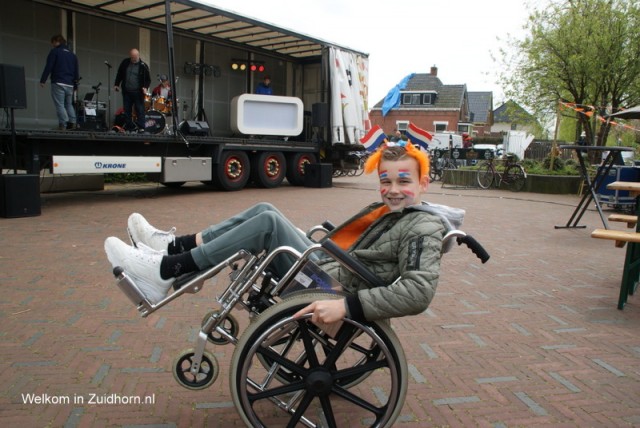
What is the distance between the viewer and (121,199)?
10586mm

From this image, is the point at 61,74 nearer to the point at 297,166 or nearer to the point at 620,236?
the point at 297,166

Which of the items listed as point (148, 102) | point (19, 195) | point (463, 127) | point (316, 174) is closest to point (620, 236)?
point (19, 195)

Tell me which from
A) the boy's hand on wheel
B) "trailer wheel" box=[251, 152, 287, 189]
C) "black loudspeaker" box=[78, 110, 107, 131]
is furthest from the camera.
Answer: "trailer wheel" box=[251, 152, 287, 189]

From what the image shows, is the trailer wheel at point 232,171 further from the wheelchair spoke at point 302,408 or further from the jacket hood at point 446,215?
the wheelchair spoke at point 302,408

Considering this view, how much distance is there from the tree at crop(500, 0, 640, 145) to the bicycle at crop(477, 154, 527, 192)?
124 inches

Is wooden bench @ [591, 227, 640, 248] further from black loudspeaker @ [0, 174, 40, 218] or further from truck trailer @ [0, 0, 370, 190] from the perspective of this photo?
truck trailer @ [0, 0, 370, 190]

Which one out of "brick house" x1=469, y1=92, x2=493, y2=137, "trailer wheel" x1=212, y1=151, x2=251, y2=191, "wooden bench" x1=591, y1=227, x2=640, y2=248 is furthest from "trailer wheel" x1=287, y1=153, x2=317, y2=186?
"brick house" x1=469, y1=92, x2=493, y2=137

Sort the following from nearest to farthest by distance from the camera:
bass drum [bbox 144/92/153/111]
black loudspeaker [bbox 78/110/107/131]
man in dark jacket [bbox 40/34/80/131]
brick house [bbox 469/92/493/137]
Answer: man in dark jacket [bbox 40/34/80/131], black loudspeaker [bbox 78/110/107/131], bass drum [bbox 144/92/153/111], brick house [bbox 469/92/493/137]

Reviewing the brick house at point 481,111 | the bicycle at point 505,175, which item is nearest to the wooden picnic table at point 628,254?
the bicycle at point 505,175

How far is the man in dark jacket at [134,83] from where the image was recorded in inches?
438

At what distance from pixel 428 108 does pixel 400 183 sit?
51.7m

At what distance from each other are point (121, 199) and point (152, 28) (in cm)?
520

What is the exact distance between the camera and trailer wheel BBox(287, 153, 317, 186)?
14305 millimetres

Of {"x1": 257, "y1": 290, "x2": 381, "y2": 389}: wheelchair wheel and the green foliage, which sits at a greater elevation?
the green foliage
